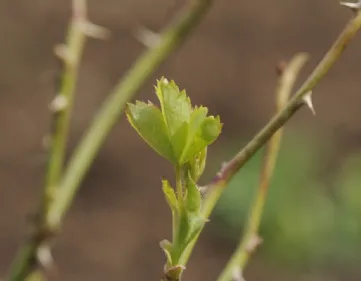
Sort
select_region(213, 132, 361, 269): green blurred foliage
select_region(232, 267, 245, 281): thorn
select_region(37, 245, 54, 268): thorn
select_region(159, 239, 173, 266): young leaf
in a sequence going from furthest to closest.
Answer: select_region(213, 132, 361, 269): green blurred foliage → select_region(37, 245, 54, 268): thorn → select_region(232, 267, 245, 281): thorn → select_region(159, 239, 173, 266): young leaf

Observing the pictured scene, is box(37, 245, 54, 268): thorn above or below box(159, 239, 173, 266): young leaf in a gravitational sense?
below

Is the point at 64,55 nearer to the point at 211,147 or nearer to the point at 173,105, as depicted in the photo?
the point at 173,105

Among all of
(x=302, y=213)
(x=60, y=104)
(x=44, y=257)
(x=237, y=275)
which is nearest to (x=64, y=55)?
(x=60, y=104)

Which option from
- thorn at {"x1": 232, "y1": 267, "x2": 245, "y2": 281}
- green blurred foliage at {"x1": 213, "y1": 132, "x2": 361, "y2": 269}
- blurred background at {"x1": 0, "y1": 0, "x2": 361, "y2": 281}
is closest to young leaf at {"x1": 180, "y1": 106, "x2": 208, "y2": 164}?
thorn at {"x1": 232, "y1": 267, "x2": 245, "y2": 281}

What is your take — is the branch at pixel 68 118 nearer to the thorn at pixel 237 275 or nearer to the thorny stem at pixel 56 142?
the thorny stem at pixel 56 142

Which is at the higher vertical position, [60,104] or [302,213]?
[60,104]

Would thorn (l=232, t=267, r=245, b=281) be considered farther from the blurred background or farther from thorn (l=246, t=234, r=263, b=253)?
the blurred background

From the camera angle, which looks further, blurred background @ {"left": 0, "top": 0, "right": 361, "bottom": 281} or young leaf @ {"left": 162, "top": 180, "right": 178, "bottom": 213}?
blurred background @ {"left": 0, "top": 0, "right": 361, "bottom": 281}
